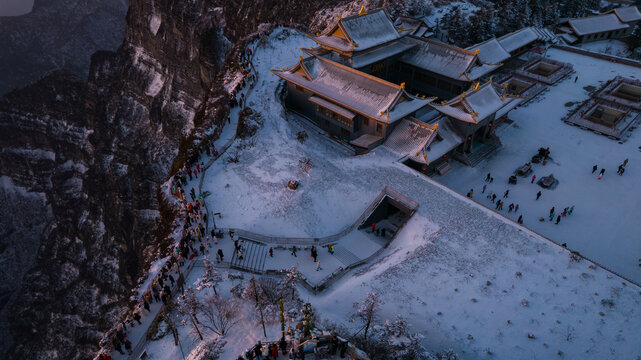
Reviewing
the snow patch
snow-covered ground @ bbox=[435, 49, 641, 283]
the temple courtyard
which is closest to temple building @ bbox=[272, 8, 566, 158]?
the temple courtyard

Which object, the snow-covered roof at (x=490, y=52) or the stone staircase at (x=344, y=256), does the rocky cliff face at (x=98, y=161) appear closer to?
the stone staircase at (x=344, y=256)

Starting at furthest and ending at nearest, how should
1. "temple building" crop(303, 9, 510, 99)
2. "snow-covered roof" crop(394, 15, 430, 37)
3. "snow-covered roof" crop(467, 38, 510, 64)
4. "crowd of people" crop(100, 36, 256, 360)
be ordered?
1. "snow-covered roof" crop(394, 15, 430, 37)
2. "snow-covered roof" crop(467, 38, 510, 64)
3. "temple building" crop(303, 9, 510, 99)
4. "crowd of people" crop(100, 36, 256, 360)

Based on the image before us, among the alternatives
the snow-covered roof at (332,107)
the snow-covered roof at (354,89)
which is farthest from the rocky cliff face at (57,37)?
the snow-covered roof at (332,107)

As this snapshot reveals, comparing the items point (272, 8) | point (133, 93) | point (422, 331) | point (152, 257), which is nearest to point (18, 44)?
point (133, 93)

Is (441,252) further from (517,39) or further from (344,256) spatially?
(517,39)

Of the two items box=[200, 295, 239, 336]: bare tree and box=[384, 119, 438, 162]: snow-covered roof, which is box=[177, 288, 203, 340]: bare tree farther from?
box=[384, 119, 438, 162]: snow-covered roof

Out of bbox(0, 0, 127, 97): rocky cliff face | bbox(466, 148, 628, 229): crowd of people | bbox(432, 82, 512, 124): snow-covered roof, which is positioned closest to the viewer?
bbox(466, 148, 628, 229): crowd of people

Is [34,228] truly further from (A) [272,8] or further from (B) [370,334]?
(B) [370,334]

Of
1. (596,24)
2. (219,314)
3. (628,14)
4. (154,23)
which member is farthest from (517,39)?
(154,23)
